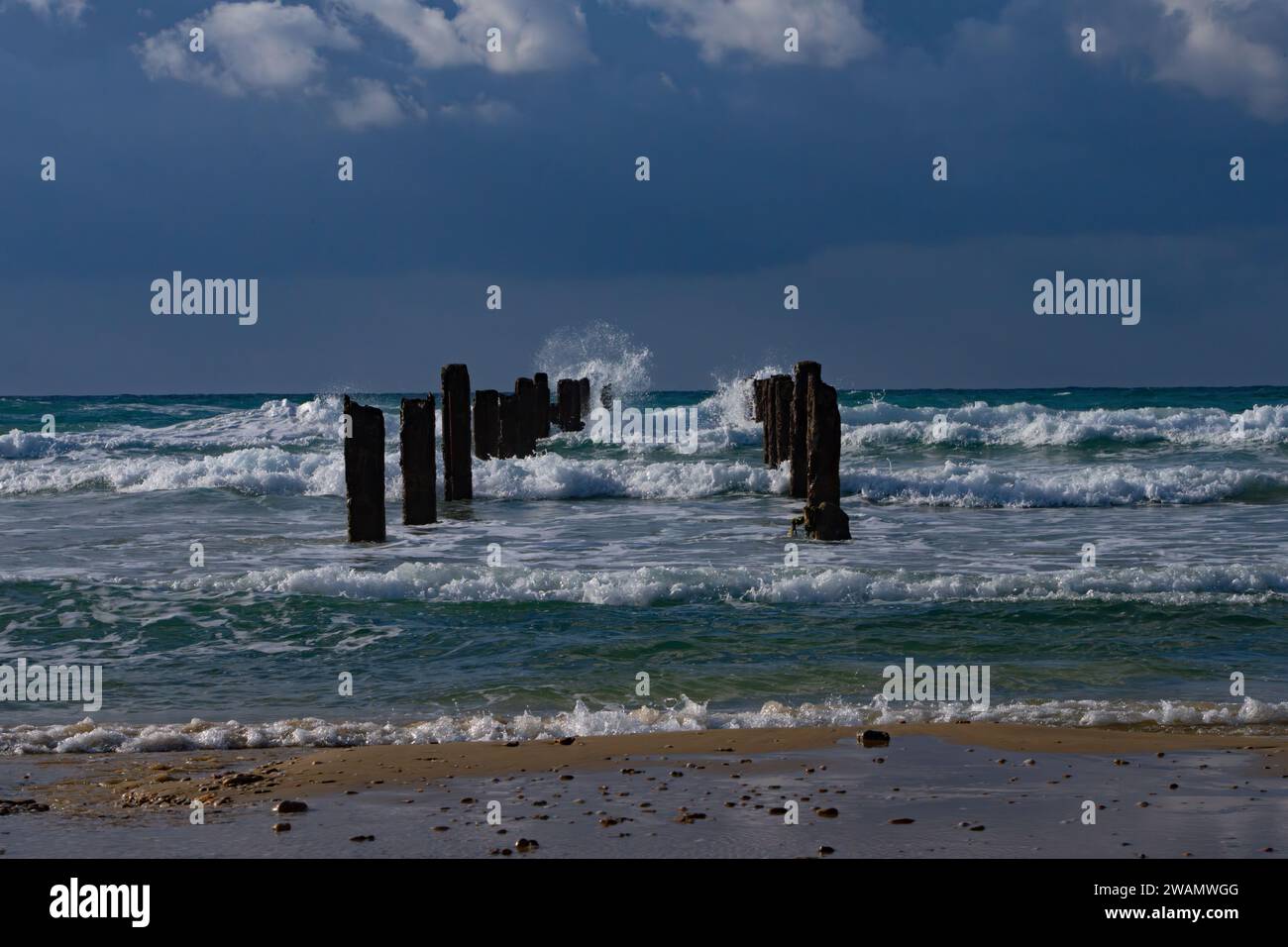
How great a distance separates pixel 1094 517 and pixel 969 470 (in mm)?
4397

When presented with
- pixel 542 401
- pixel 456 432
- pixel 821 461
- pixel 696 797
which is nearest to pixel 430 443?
pixel 456 432

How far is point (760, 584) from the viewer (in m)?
12.4

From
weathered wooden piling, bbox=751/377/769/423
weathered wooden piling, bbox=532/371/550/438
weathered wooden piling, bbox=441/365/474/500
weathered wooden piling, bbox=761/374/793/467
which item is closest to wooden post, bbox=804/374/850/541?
weathered wooden piling, bbox=441/365/474/500

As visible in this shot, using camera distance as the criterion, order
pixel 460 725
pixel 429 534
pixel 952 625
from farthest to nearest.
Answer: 1. pixel 429 534
2. pixel 952 625
3. pixel 460 725

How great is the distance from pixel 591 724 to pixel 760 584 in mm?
4757

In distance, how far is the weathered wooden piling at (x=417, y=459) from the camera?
1794 centimetres

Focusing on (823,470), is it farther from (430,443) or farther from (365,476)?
(365,476)

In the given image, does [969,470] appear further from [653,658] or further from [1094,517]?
[653,658]

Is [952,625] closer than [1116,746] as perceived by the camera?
No

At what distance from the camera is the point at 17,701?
29.0ft

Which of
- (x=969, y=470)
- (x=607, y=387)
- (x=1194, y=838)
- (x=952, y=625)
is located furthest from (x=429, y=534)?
(x=607, y=387)

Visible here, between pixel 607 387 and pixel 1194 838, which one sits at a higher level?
pixel 607 387

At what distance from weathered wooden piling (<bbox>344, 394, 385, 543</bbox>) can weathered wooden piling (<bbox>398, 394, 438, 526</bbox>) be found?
1.37 metres
